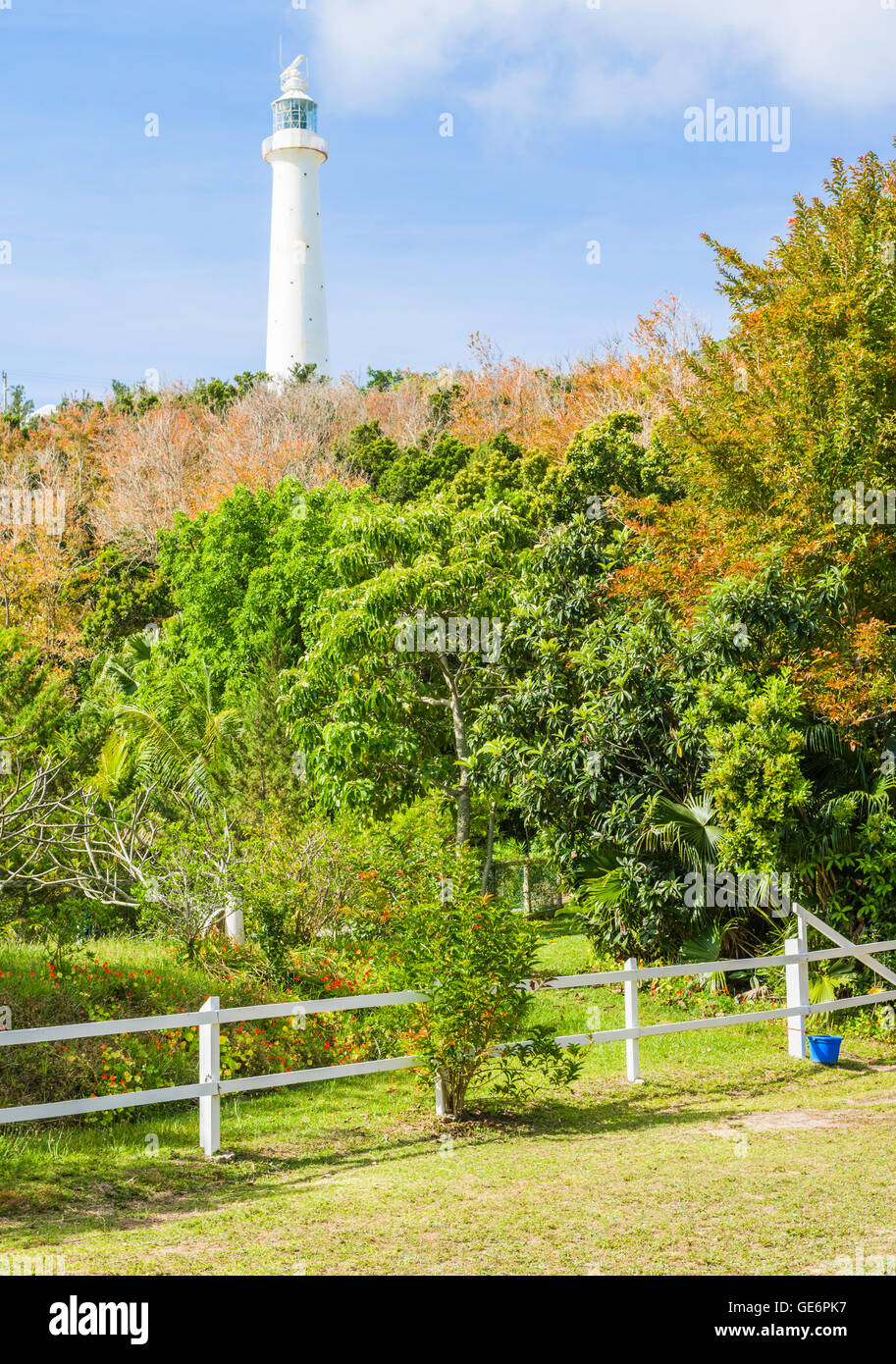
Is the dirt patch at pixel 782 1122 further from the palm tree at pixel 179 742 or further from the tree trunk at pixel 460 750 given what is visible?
the palm tree at pixel 179 742

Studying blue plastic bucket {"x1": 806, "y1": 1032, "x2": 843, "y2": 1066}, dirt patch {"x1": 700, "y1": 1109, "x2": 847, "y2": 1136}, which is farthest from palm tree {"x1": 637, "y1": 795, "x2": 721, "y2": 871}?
dirt patch {"x1": 700, "y1": 1109, "x2": 847, "y2": 1136}

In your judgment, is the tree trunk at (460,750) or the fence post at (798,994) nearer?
the fence post at (798,994)

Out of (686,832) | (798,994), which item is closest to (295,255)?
(686,832)

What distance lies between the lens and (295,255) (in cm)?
5575

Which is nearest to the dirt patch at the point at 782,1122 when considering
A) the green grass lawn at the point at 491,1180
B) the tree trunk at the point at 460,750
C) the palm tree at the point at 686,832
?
the green grass lawn at the point at 491,1180

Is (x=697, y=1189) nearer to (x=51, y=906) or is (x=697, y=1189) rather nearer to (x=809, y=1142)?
(x=809, y=1142)

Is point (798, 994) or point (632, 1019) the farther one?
point (798, 994)

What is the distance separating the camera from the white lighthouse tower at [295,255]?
55219mm

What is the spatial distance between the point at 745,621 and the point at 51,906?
9055 mm

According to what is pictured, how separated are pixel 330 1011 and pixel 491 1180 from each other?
2.66 m

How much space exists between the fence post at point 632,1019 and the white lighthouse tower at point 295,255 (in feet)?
159

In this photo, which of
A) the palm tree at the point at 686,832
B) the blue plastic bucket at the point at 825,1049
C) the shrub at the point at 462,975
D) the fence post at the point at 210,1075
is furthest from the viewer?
the palm tree at the point at 686,832

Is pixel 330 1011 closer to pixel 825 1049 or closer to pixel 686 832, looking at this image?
pixel 825 1049

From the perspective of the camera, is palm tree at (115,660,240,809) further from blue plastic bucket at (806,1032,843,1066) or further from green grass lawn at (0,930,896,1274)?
blue plastic bucket at (806,1032,843,1066)
